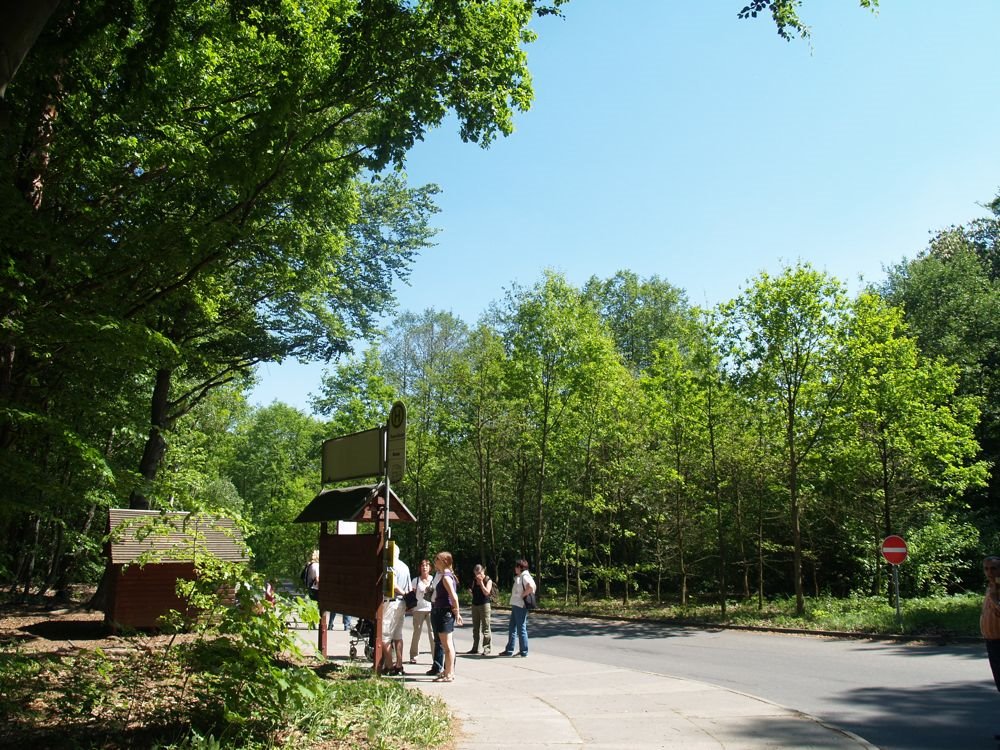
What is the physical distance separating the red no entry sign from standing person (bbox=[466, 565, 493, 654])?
954 centimetres

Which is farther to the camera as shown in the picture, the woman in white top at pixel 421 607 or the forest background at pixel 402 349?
the woman in white top at pixel 421 607

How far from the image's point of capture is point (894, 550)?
58.1ft

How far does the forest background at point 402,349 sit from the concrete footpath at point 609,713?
12.3 ft

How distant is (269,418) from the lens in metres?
65.6

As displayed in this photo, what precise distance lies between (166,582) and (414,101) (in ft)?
32.9

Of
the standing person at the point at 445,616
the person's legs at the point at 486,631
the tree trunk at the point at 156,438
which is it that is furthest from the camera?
the tree trunk at the point at 156,438

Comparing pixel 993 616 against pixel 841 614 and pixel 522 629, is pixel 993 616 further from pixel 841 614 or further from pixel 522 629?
pixel 841 614

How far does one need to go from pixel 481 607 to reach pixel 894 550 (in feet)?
32.8

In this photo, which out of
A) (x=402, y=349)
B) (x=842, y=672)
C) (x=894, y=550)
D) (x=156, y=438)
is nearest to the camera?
(x=842, y=672)

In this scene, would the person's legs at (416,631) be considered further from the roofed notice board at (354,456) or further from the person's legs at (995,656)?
the person's legs at (995,656)

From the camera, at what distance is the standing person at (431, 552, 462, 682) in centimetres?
1099

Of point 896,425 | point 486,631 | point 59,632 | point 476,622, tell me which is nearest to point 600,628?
point 476,622

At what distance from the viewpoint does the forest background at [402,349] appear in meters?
9.08

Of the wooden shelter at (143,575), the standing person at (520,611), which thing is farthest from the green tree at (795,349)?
the wooden shelter at (143,575)
